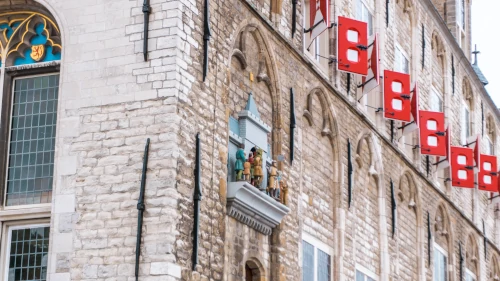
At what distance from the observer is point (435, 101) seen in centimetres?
3325

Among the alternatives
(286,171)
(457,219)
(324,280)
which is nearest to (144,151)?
(286,171)

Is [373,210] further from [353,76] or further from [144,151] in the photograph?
[144,151]

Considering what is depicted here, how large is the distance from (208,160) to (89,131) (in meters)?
1.91

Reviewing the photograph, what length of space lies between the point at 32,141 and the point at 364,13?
1189cm

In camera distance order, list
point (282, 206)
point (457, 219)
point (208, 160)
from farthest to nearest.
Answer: point (457, 219)
point (282, 206)
point (208, 160)

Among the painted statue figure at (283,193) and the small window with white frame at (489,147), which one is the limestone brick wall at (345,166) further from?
the small window with white frame at (489,147)

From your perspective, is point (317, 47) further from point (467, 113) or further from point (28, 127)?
point (467, 113)

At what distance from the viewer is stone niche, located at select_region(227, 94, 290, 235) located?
18.5 meters

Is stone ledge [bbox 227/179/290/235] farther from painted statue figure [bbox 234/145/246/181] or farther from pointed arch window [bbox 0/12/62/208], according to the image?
pointed arch window [bbox 0/12/62/208]

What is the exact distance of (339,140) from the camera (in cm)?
2411

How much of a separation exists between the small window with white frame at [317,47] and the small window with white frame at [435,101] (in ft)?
27.6

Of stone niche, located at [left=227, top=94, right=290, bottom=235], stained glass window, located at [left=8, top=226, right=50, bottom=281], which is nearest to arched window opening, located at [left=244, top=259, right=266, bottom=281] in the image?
stone niche, located at [left=227, top=94, right=290, bottom=235]

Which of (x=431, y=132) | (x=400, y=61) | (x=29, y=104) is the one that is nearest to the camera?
(x=29, y=104)

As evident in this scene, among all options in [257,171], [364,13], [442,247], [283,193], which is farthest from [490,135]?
[257,171]
